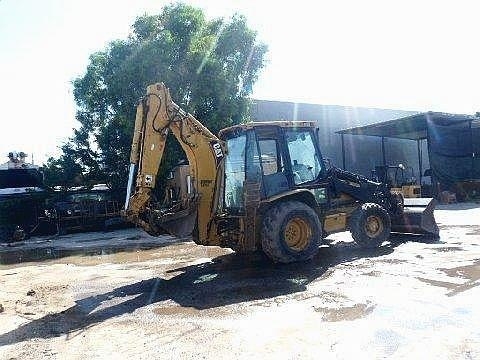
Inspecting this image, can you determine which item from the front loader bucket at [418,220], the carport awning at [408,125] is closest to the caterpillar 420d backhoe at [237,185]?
the front loader bucket at [418,220]

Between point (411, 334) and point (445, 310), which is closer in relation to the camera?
point (411, 334)

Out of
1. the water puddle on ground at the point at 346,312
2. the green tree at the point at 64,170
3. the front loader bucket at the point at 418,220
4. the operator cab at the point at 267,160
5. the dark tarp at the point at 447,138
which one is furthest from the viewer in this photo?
the dark tarp at the point at 447,138

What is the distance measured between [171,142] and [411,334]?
15.3 metres

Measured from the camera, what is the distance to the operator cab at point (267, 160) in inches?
331

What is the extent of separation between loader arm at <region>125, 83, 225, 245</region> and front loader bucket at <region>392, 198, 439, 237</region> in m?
5.16

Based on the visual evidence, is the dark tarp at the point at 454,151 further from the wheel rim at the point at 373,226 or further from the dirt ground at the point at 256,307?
the wheel rim at the point at 373,226

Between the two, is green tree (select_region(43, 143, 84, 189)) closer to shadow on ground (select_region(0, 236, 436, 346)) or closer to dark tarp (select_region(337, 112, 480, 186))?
shadow on ground (select_region(0, 236, 436, 346))

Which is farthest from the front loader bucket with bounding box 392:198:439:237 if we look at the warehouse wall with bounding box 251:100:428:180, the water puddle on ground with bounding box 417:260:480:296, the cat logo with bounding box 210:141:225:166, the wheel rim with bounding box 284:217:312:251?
the warehouse wall with bounding box 251:100:428:180

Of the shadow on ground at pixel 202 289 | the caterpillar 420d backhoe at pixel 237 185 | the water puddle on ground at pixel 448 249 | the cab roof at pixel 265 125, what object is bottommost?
the water puddle on ground at pixel 448 249

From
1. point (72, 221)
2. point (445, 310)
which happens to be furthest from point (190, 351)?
point (72, 221)

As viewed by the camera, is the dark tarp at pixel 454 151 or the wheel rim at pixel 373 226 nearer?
the wheel rim at pixel 373 226

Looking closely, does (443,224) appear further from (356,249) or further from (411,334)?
(411,334)

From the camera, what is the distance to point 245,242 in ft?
26.6

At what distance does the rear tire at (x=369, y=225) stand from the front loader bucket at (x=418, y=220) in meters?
1.18
